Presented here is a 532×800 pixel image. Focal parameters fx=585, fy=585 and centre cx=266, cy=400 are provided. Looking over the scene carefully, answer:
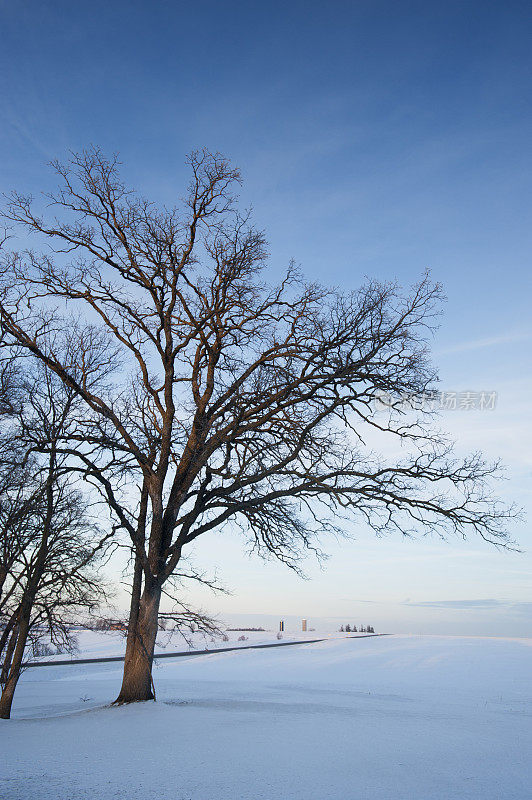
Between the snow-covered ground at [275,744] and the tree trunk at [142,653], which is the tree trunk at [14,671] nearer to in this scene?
the snow-covered ground at [275,744]

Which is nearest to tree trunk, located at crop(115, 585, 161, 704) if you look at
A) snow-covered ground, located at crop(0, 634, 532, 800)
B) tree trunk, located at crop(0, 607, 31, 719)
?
snow-covered ground, located at crop(0, 634, 532, 800)

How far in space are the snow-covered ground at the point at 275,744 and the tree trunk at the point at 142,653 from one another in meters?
0.90

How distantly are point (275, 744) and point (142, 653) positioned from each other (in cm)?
532

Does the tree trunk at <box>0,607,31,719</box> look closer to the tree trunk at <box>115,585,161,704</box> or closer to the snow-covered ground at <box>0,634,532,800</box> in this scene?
the snow-covered ground at <box>0,634,532,800</box>

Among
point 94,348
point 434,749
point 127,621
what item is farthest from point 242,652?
point 434,749

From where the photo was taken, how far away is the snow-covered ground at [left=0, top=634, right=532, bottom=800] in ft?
20.7

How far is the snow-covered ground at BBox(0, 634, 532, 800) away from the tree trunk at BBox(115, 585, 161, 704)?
35.4 inches

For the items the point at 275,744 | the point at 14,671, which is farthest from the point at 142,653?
the point at 275,744

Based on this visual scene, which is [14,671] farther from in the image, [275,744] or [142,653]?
[275,744]

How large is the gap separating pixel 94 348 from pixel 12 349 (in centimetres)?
211

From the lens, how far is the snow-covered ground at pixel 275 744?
6.32m

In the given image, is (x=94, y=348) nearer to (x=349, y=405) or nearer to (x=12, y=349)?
(x=12, y=349)

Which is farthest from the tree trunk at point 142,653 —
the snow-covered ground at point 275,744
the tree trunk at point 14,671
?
the tree trunk at point 14,671

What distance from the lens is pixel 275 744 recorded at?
28.2 feet
